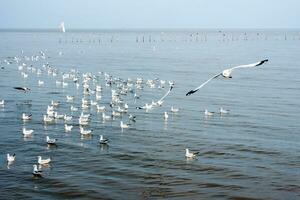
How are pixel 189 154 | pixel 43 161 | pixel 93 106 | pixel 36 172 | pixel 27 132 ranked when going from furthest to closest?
pixel 93 106 < pixel 27 132 < pixel 189 154 < pixel 43 161 < pixel 36 172

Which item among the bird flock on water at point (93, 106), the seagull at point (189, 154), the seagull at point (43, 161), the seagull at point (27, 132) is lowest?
the seagull at point (43, 161)

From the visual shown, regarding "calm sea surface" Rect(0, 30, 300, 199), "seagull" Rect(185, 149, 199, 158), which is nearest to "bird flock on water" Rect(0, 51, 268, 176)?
"seagull" Rect(185, 149, 199, 158)

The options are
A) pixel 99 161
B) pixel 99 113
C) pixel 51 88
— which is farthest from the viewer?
pixel 51 88

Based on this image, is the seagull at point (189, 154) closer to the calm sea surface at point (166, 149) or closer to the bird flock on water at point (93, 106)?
the bird flock on water at point (93, 106)

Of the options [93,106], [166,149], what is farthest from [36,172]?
[93,106]

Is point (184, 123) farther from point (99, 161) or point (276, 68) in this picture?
point (276, 68)

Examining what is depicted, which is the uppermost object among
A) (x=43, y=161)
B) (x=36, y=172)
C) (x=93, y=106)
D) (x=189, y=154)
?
(x=93, y=106)

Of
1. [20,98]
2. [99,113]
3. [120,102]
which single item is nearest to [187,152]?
[99,113]

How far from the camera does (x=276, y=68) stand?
8112 centimetres

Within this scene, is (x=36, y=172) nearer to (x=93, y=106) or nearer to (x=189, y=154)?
(x=189, y=154)

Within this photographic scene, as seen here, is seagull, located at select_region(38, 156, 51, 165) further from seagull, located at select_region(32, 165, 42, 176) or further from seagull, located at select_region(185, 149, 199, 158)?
seagull, located at select_region(185, 149, 199, 158)

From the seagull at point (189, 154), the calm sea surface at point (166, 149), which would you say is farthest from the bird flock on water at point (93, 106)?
the calm sea surface at point (166, 149)

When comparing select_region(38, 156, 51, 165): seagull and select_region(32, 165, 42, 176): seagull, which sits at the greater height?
select_region(38, 156, 51, 165): seagull

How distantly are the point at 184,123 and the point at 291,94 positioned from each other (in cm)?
1797
